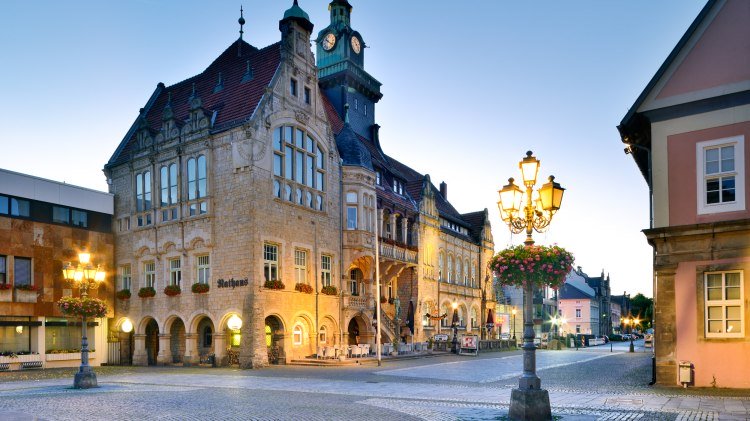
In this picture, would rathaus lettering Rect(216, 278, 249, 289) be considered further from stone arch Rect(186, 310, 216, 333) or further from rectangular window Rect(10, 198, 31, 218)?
rectangular window Rect(10, 198, 31, 218)

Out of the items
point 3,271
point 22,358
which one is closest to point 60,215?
point 3,271

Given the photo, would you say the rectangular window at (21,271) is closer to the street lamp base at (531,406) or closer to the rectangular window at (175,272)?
the rectangular window at (175,272)

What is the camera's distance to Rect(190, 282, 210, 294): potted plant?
34.9 m

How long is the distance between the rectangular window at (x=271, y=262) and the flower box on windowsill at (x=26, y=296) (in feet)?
41.7

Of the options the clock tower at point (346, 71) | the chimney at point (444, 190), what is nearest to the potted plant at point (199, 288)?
the clock tower at point (346, 71)

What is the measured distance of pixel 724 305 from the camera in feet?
63.6

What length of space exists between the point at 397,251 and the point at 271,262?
1423 centimetres

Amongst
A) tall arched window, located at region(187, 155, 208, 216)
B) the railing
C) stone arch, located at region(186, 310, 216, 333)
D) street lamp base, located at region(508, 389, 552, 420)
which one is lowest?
stone arch, located at region(186, 310, 216, 333)

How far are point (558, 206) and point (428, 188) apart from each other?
4187 centimetres

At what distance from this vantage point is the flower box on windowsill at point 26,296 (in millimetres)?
34000

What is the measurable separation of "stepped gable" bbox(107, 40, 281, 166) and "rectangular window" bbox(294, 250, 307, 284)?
8.38 m

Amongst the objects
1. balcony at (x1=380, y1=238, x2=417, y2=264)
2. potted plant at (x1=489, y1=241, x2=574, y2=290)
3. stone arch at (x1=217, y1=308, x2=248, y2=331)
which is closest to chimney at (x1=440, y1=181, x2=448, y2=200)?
balcony at (x1=380, y1=238, x2=417, y2=264)

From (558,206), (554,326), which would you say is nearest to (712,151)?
(558,206)

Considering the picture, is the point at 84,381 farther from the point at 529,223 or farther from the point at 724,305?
the point at 724,305
